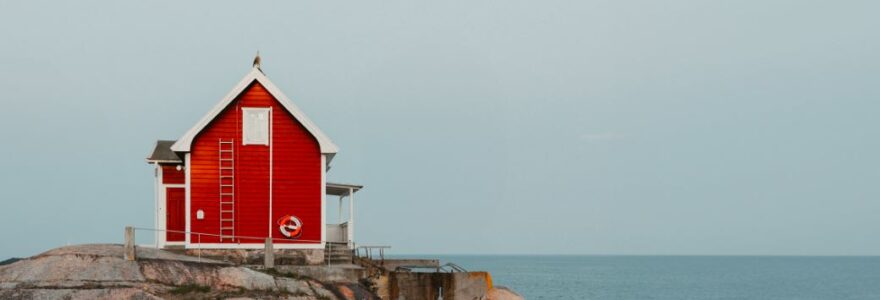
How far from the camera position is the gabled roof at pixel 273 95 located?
37625mm

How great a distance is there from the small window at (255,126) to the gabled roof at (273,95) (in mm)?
704

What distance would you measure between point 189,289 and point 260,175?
816cm

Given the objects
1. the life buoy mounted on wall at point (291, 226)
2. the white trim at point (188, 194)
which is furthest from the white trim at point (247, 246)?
the white trim at point (188, 194)

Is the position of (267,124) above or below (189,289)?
above

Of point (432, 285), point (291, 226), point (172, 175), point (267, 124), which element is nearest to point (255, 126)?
point (267, 124)

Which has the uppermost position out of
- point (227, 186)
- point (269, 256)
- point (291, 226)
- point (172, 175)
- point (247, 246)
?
point (172, 175)

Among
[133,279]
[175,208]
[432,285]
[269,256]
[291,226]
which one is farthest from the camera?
[175,208]

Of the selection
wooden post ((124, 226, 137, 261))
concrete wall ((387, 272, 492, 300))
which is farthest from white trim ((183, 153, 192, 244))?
concrete wall ((387, 272, 492, 300))

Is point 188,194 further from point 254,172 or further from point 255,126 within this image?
point 255,126

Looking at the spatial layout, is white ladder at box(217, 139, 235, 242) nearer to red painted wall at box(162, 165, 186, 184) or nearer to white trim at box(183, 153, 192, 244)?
white trim at box(183, 153, 192, 244)

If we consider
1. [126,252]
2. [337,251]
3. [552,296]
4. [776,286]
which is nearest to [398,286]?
[337,251]

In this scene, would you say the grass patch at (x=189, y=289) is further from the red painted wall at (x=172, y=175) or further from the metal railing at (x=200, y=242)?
the red painted wall at (x=172, y=175)

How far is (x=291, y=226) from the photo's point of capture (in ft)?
125

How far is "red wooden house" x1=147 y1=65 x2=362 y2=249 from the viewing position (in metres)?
37.7
